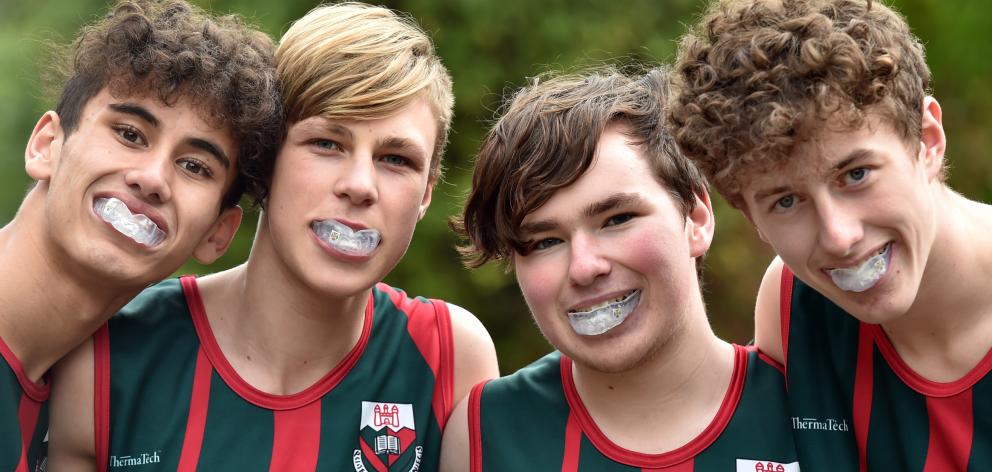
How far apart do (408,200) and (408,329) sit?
58 centimetres

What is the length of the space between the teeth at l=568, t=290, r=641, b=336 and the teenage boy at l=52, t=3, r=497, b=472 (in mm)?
710

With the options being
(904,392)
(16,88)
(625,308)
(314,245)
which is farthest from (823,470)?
(16,88)

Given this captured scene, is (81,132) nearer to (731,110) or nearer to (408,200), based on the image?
(408,200)

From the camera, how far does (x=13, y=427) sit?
3.72 meters

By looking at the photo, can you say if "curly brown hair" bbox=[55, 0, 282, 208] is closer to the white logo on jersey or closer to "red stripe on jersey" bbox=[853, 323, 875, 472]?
the white logo on jersey

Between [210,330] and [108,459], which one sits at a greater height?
[210,330]

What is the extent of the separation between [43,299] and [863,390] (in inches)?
109

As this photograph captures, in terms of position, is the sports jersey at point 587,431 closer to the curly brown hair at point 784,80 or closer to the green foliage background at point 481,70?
the curly brown hair at point 784,80

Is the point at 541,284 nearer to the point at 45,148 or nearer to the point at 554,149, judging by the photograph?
the point at 554,149

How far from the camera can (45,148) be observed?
3998 mm

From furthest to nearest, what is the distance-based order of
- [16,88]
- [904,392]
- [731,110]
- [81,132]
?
[16,88] < [81,132] < [904,392] < [731,110]

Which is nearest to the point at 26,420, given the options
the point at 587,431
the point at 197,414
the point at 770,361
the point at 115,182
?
the point at 197,414

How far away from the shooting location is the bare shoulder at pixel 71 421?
12.8 feet

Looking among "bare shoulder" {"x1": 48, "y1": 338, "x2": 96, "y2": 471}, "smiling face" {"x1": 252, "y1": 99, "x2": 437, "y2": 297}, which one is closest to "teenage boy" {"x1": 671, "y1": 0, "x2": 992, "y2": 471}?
"smiling face" {"x1": 252, "y1": 99, "x2": 437, "y2": 297}
